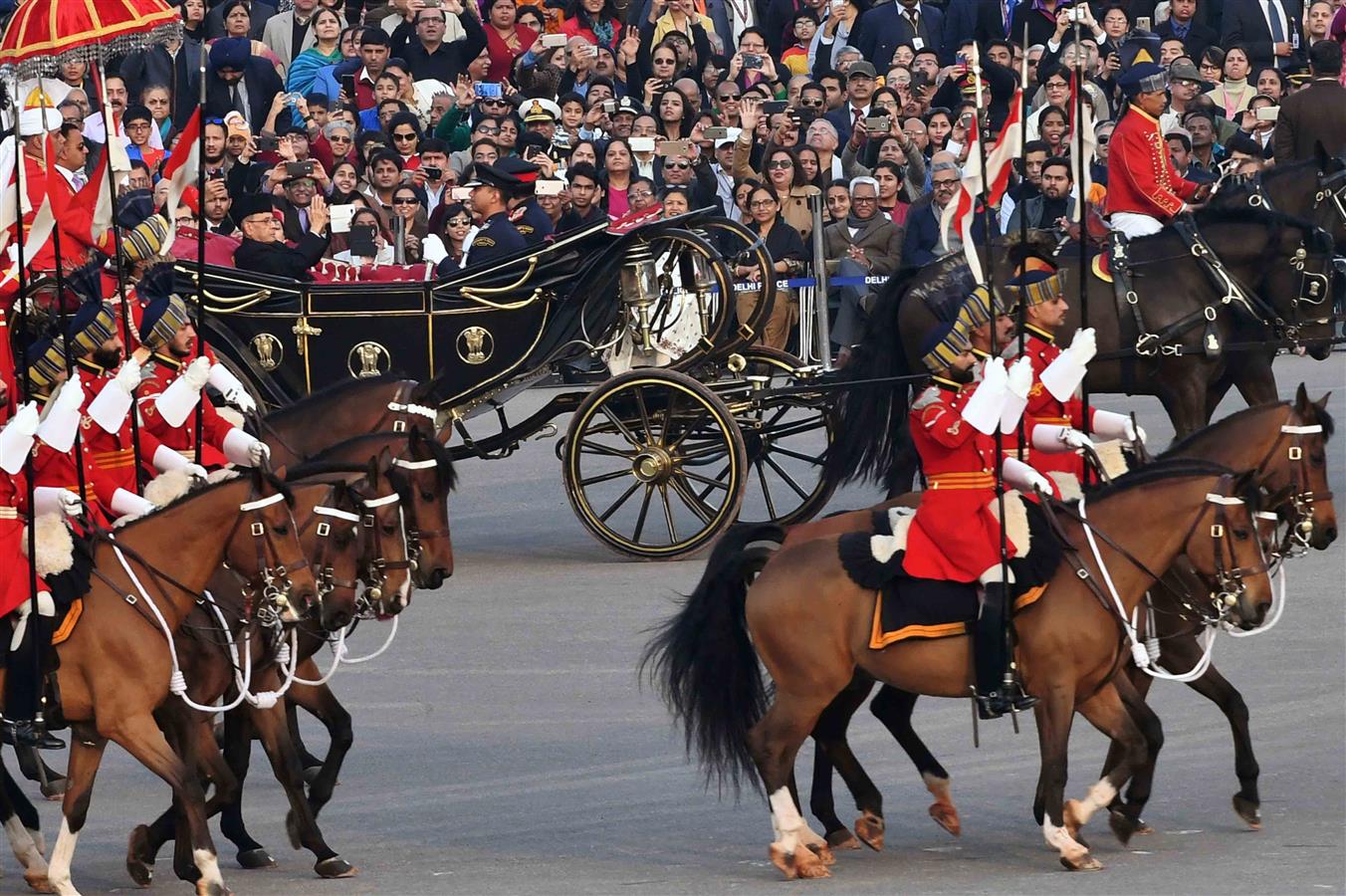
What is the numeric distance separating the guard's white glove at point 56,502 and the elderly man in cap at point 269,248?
18.4 feet

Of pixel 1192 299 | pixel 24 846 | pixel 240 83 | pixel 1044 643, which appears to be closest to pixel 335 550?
pixel 24 846

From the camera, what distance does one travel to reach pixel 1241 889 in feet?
30.3

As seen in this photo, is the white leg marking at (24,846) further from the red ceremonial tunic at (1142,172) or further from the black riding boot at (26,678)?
the red ceremonial tunic at (1142,172)

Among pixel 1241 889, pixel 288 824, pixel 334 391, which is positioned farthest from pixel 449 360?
pixel 1241 889

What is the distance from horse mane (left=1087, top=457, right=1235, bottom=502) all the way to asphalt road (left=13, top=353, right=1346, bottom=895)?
134 cm

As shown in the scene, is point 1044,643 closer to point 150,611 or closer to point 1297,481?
point 1297,481

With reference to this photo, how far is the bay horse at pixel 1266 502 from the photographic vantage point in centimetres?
Answer: 1034

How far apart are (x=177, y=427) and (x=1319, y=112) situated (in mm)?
9077

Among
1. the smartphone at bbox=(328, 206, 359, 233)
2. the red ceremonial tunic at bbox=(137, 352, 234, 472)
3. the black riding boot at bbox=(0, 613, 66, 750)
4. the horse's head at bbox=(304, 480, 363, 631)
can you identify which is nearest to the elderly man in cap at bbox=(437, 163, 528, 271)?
the smartphone at bbox=(328, 206, 359, 233)

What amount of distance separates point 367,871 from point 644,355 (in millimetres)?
5994

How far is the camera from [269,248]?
15.7 metres

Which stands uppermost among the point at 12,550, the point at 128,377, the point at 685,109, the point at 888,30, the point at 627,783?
the point at 888,30

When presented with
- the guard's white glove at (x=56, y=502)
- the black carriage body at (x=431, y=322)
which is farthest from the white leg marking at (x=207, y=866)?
the black carriage body at (x=431, y=322)

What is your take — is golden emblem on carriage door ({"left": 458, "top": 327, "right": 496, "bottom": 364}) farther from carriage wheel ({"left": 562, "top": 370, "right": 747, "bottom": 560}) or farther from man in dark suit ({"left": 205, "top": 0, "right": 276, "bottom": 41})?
man in dark suit ({"left": 205, "top": 0, "right": 276, "bottom": 41})
